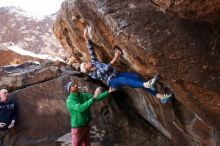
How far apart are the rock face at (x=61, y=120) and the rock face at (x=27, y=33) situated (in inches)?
737

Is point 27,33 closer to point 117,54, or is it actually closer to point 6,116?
point 6,116

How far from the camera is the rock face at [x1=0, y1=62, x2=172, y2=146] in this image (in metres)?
12.5

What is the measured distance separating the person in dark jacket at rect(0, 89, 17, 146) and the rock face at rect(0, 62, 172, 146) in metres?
0.32

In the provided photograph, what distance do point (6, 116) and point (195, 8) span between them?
7.79 meters

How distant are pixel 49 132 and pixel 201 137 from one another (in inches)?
207

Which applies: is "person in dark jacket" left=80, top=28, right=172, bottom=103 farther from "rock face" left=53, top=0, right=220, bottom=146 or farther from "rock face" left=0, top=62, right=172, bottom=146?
"rock face" left=0, top=62, right=172, bottom=146

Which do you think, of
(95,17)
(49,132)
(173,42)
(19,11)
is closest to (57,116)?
(49,132)

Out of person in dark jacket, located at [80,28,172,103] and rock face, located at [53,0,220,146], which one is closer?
rock face, located at [53,0,220,146]

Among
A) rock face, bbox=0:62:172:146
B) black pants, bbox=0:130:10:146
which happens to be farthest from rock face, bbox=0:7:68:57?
black pants, bbox=0:130:10:146

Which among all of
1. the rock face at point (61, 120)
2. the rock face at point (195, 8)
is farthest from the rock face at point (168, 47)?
the rock face at point (61, 120)

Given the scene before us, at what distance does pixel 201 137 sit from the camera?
10.1 metres

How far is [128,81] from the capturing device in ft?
28.8

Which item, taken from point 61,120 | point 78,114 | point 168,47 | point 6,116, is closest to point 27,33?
point 61,120

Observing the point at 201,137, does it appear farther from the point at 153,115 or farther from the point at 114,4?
the point at 114,4
